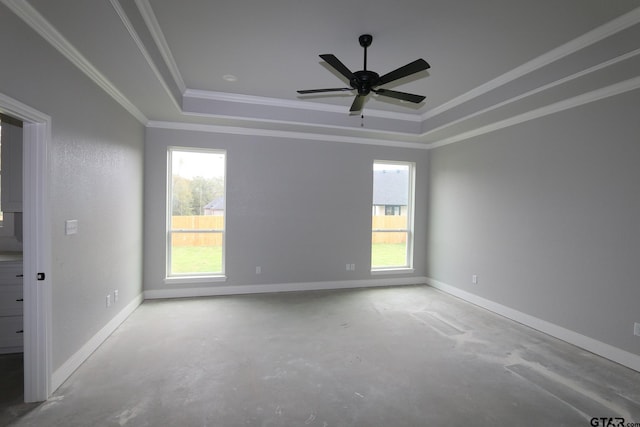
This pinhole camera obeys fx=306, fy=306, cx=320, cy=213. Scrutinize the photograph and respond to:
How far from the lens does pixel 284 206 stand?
16.6 feet

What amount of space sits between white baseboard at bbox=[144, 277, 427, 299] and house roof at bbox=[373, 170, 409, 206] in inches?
56.6

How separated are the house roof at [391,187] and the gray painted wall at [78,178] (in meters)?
3.87

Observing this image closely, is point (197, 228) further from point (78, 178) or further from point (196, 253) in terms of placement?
point (78, 178)

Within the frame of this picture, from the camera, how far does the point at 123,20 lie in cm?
209

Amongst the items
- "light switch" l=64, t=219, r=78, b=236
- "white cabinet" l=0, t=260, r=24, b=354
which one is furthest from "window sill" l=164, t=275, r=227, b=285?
"light switch" l=64, t=219, r=78, b=236

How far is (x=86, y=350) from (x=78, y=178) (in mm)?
1570

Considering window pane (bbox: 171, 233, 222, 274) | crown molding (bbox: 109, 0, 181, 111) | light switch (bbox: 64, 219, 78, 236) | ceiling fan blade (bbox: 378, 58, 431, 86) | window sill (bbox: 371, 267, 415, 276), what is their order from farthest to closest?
window sill (bbox: 371, 267, 415, 276)
window pane (bbox: 171, 233, 222, 274)
light switch (bbox: 64, 219, 78, 236)
ceiling fan blade (bbox: 378, 58, 431, 86)
crown molding (bbox: 109, 0, 181, 111)

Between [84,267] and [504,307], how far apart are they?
488cm

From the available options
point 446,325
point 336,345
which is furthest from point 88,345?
point 446,325

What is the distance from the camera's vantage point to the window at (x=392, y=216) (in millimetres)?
5621

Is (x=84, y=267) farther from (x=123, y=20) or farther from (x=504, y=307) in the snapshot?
(x=504, y=307)

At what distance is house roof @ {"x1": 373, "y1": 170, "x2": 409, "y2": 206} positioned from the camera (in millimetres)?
5613

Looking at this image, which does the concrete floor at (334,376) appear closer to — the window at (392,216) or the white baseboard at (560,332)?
the white baseboard at (560,332)

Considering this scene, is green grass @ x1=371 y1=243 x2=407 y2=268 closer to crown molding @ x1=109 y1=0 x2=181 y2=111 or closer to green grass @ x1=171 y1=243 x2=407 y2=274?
green grass @ x1=171 y1=243 x2=407 y2=274
